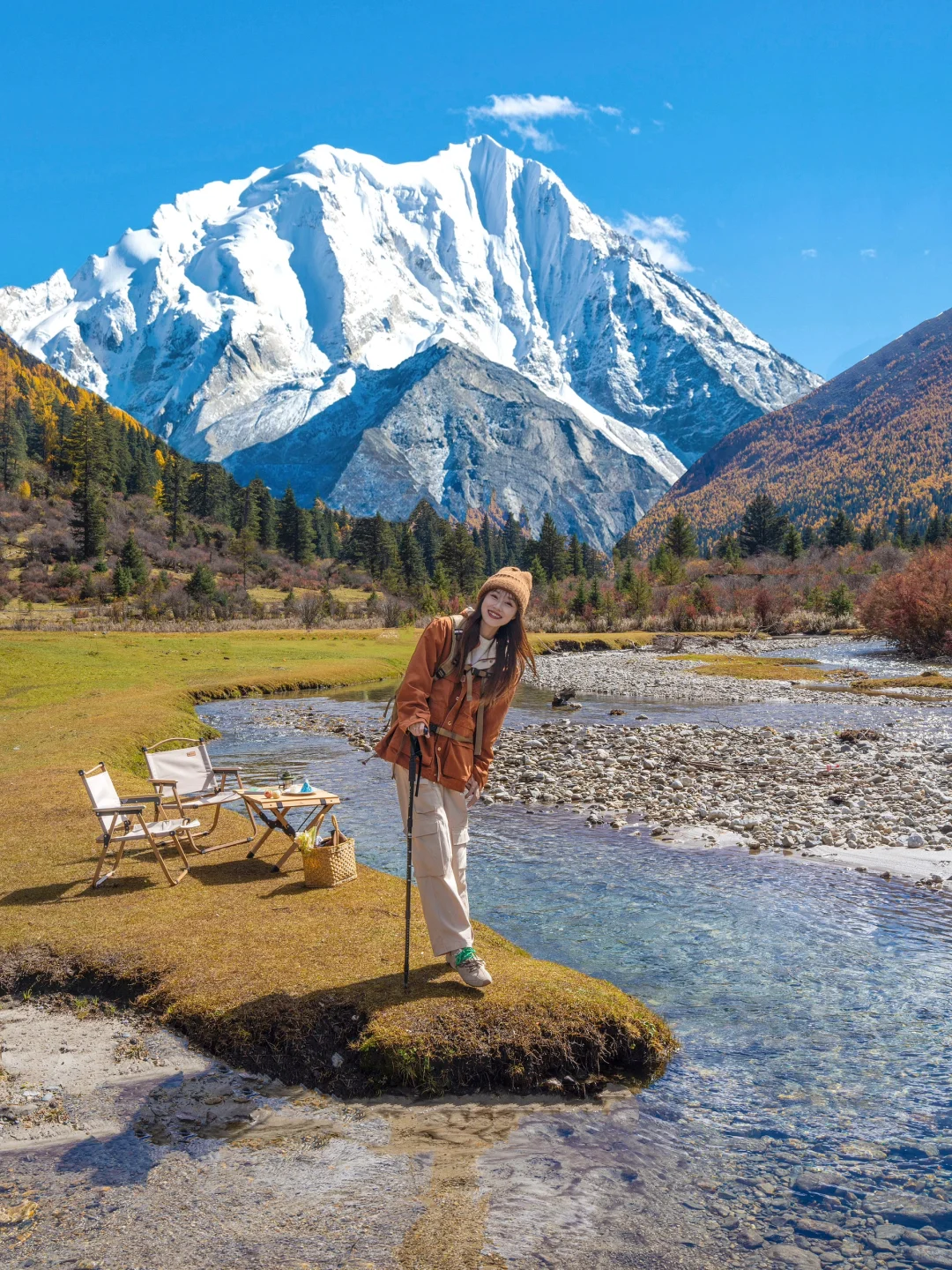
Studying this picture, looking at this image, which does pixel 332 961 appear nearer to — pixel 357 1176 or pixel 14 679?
pixel 357 1176

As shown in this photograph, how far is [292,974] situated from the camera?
7.21 meters

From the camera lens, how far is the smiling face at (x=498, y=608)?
6.49m

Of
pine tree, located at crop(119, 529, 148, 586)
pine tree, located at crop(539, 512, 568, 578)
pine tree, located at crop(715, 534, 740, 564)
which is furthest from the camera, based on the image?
pine tree, located at crop(539, 512, 568, 578)

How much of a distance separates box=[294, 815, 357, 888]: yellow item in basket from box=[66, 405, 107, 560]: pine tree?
10395 cm

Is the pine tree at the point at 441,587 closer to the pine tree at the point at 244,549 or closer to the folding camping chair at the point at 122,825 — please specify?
the pine tree at the point at 244,549

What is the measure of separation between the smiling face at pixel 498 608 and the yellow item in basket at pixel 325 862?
4373mm

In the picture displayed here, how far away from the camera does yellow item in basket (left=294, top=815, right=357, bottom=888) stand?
9789 millimetres

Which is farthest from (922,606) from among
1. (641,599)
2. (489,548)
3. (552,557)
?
(489,548)

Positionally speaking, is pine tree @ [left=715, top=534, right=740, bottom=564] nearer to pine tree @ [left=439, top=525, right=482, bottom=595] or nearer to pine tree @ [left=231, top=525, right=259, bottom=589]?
pine tree @ [left=439, top=525, right=482, bottom=595]

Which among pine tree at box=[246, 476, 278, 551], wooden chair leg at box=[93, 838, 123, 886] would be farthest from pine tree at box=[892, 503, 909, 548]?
wooden chair leg at box=[93, 838, 123, 886]

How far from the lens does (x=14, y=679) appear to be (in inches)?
1183

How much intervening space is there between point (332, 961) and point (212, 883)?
294cm

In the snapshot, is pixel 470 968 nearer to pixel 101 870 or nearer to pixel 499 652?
pixel 499 652

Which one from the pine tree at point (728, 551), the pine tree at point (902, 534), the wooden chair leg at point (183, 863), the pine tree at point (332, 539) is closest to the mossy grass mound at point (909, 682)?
the wooden chair leg at point (183, 863)
